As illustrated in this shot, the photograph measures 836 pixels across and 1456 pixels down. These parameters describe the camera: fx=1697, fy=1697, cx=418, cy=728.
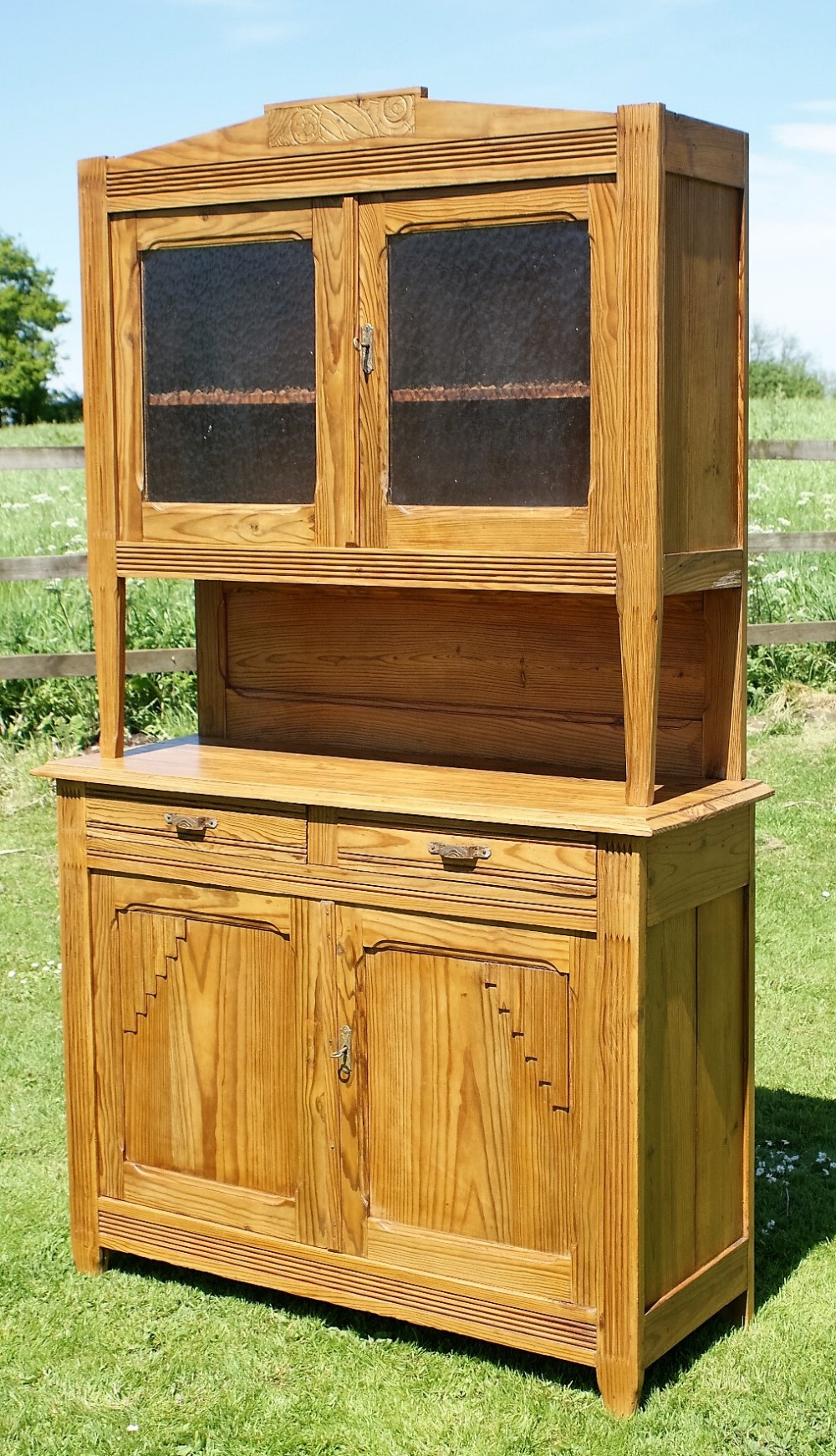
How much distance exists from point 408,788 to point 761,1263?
1359 millimetres

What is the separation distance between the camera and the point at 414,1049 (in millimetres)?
3277

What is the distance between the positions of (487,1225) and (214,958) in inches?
30.7

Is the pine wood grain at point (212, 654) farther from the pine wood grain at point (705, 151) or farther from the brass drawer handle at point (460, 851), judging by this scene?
the pine wood grain at point (705, 151)

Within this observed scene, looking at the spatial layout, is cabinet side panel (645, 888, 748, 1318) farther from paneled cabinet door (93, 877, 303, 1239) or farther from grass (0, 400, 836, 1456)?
paneled cabinet door (93, 877, 303, 1239)

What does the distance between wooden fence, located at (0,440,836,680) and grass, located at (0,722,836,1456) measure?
3121mm

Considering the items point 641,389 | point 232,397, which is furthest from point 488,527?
point 232,397

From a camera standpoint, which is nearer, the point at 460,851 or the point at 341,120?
the point at 460,851

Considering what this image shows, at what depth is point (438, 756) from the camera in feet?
12.2

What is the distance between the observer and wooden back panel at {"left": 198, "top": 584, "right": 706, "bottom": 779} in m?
3.50

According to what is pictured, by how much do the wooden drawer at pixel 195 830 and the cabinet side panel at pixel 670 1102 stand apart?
0.75 metres

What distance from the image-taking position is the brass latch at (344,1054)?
11.0ft

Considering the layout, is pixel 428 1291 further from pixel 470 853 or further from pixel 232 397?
pixel 232 397

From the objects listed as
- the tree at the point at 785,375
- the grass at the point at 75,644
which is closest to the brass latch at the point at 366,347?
the grass at the point at 75,644

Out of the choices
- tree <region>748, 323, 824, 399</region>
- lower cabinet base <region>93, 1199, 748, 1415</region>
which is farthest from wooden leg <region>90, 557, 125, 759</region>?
tree <region>748, 323, 824, 399</region>
